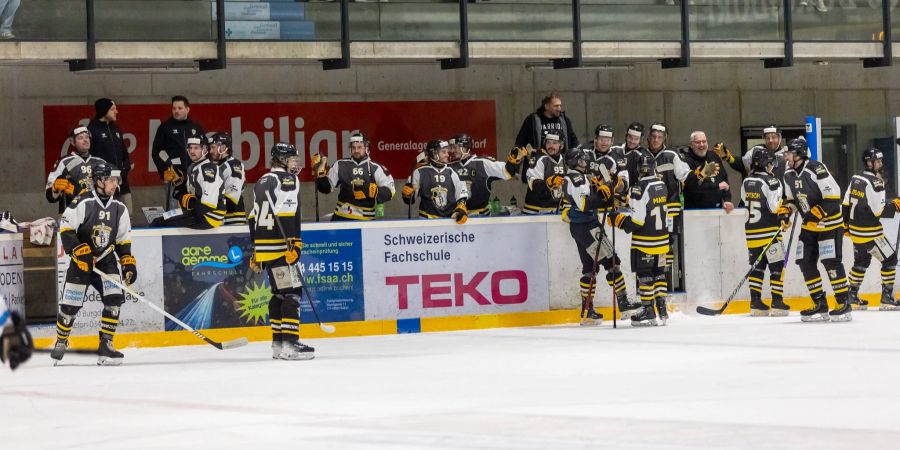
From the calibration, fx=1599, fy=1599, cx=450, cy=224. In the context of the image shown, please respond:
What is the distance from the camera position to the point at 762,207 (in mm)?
17109

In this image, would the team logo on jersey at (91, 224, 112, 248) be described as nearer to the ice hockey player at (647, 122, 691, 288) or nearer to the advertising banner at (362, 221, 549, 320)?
the advertising banner at (362, 221, 549, 320)

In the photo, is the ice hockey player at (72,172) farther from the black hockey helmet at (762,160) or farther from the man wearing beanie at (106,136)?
the black hockey helmet at (762,160)

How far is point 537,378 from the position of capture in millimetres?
12047

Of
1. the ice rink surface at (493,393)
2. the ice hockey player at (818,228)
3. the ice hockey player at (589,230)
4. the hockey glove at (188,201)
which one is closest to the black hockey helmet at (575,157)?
the ice hockey player at (589,230)

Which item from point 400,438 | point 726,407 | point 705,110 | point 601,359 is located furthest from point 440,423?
point 705,110

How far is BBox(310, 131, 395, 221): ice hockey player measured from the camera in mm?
16938

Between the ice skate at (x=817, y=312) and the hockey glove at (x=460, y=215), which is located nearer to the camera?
the ice skate at (x=817, y=312)

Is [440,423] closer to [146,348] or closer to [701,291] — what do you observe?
[146,348]

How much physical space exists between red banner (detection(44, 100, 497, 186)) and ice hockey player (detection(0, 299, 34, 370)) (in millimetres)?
12783

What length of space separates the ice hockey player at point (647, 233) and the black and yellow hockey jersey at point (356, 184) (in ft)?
8.14

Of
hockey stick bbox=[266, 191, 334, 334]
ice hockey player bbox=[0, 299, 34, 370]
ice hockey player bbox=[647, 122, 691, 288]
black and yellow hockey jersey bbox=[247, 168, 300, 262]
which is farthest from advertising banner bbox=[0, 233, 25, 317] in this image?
ice hockey player bbox=[0, 299, 34, 370]

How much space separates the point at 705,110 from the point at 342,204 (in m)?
8.30

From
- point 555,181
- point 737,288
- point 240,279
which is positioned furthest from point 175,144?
point 737,288

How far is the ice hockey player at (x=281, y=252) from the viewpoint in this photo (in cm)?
1394
